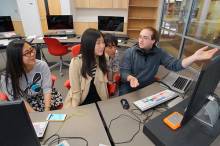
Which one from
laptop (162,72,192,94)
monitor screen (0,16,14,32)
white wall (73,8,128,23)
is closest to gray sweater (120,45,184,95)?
laptop (162,72,192,94)

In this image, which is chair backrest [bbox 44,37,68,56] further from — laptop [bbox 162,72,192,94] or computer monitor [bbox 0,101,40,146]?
computer monitor [bbox 0,101,40,146]

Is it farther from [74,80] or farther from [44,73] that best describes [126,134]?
[44,73]

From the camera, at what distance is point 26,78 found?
155 centimetres

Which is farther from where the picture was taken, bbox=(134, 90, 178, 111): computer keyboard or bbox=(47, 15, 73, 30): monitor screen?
A: bbox=(47, 15, 73, 30): monitor screen

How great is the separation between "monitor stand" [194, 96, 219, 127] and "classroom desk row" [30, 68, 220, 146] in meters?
0.12

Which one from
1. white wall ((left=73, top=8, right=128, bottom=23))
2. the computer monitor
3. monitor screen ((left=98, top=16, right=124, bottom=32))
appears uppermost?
white wall ((left=73, top=8, right=128, bottom=23))

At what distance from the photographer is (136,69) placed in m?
1.98

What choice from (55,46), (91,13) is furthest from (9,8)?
(55,46)

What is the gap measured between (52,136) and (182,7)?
12.4 feet

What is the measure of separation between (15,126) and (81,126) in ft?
2.10

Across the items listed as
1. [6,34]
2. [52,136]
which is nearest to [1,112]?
[52,136]

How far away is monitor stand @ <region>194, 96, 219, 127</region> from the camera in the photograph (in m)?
1.12

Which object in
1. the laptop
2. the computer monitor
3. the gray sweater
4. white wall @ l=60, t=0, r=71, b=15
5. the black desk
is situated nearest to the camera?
the computer monitor

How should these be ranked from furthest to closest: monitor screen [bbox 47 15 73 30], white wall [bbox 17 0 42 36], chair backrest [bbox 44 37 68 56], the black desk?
white wall [bbox 17 0 42 36] → monitor screen [bbox 47 15 73 30] → chair backrest [bbox 44 37 68 56] → the black desk
